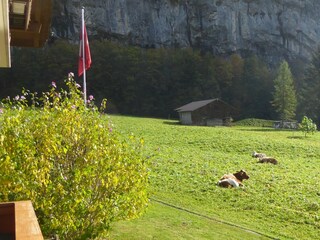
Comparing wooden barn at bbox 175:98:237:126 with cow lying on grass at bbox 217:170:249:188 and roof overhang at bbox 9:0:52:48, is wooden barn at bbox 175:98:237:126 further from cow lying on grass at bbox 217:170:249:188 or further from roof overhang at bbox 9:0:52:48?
roof overhang at bbox 9:0:52:48

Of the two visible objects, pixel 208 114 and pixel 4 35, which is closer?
pixel 4 35

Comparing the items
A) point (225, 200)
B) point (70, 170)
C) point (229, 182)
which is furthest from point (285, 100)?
point (70, 170)

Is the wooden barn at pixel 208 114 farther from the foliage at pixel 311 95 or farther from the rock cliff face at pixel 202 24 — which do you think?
the rock cliff face at pixel 202 24

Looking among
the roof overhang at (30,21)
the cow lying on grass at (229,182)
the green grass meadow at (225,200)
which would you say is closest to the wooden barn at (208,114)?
the green grass meadow at (225,200)

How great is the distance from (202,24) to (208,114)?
43979 millimetres

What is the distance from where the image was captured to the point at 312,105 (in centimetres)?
7469

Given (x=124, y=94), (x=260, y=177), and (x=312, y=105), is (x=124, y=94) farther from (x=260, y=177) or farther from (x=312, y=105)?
(x=260, y=177)

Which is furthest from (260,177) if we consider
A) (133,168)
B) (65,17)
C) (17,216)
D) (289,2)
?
(289,2)

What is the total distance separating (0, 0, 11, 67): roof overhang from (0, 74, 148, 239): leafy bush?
1372 mm

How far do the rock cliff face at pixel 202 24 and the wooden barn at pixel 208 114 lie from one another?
131ft

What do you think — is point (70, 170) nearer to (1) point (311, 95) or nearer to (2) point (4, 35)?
(2) point (4, 35)

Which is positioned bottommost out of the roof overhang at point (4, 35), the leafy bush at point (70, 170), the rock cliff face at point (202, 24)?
the leafy bush at point (70, 170)

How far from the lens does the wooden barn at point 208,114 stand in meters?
60.1

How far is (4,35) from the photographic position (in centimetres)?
602
